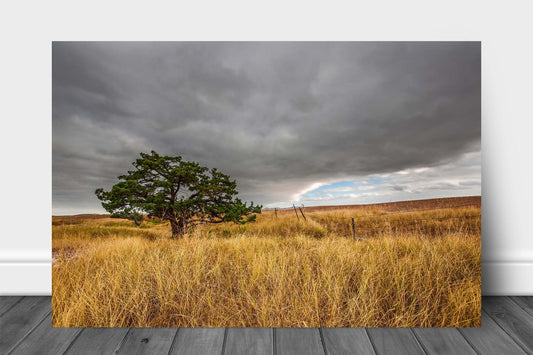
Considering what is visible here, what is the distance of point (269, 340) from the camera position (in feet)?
6.44

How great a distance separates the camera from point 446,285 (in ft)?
7.22

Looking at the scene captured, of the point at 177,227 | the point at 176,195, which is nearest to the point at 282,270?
the point at 177,227

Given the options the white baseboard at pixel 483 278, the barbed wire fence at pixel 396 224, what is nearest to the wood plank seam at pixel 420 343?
the barbed wire fence at pixel 396 224

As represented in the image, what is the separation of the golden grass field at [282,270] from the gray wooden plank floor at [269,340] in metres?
0.06

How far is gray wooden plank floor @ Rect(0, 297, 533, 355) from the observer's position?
6.20ft

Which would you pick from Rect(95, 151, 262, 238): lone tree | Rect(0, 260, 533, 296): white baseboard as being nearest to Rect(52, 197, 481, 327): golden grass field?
Rect(95, 151, 262, 238): lone tree

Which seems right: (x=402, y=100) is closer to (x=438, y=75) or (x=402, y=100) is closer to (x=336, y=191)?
(x=438, y=75)

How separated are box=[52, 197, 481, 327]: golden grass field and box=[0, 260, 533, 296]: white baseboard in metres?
0.52

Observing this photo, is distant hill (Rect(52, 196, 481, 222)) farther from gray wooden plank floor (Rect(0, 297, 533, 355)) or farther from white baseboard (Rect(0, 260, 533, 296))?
gray wooden plank floor (Rect(0, 297, 533, 355))

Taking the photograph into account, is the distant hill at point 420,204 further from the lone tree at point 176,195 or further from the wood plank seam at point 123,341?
the wood plank seam at point 123,341
